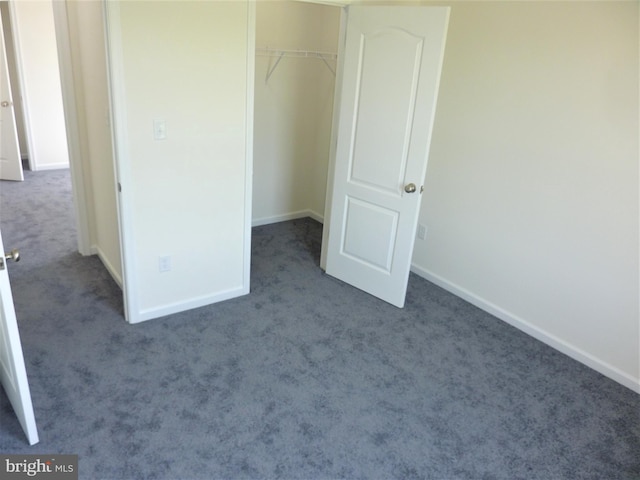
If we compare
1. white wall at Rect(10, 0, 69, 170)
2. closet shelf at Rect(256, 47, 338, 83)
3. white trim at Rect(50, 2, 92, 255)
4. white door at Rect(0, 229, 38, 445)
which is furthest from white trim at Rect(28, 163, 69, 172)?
white door at Rect(0, 229, 38, 445)

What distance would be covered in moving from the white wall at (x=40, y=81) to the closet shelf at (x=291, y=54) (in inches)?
117

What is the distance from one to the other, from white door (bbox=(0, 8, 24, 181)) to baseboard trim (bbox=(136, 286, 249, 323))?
12.2 ft

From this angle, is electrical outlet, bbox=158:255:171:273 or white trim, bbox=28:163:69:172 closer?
electrical outlet, bbox=158:255:171:273

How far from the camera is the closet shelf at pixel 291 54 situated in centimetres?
430

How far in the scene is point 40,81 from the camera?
582 cm

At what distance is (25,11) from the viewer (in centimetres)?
548

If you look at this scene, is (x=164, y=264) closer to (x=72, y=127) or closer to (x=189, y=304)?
(x=189, y=304)

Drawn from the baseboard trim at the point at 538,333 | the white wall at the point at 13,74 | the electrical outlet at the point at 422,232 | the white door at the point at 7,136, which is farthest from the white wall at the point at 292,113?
the white wall at the point at 13,74

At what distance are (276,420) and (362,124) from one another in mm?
2030

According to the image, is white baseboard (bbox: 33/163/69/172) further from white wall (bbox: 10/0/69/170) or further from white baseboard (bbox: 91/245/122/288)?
white baseboard (bbox: 91/245/122/288)

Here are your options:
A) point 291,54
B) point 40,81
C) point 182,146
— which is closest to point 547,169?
point 182,146

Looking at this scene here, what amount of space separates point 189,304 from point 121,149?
114 centimetres

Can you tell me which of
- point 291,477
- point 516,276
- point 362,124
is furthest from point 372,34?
point 291,477

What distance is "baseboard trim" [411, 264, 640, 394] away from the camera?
284cm
